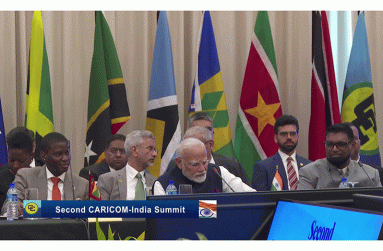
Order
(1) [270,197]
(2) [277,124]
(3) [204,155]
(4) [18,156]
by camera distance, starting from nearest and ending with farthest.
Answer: (1) [270,197] < (3) [204,155] < (4) [18,156] < (2) [277,124]

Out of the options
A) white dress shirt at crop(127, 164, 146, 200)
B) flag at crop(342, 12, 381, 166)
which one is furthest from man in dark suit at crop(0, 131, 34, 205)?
flag at crop(342, 12, 381, 166)

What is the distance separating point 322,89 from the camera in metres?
5.63

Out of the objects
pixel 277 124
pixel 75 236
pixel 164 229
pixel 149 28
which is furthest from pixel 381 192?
pixel 149 28

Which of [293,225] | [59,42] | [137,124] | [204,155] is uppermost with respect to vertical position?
[59,42]

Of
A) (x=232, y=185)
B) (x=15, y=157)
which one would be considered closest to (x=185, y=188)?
(x=232, y=185)

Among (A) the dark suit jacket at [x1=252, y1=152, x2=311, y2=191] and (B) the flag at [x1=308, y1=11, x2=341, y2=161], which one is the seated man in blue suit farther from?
(B) the flag at [x1=308, y1=11, x2=341, y2=161]

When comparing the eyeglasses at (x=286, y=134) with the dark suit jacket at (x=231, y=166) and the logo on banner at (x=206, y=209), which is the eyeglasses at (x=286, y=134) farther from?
the logo on banner at (x=206, y=209)

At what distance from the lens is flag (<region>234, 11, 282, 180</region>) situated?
5445 millimetres

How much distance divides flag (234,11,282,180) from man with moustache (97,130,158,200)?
179 centimetres

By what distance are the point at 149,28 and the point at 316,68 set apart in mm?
1867

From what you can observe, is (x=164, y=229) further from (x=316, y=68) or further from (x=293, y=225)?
(x=316, y=68)

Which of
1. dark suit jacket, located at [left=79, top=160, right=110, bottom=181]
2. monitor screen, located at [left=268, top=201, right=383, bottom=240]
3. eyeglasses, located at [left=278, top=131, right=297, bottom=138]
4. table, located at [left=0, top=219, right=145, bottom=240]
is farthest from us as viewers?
dark suit jacket, located at [left=79, top=160, right=110, bottom=181]

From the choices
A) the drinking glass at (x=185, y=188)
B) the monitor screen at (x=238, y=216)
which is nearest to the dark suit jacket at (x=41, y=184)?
the drinking glass at (x=185, y=188)

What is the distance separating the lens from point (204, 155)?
11.0 feet
